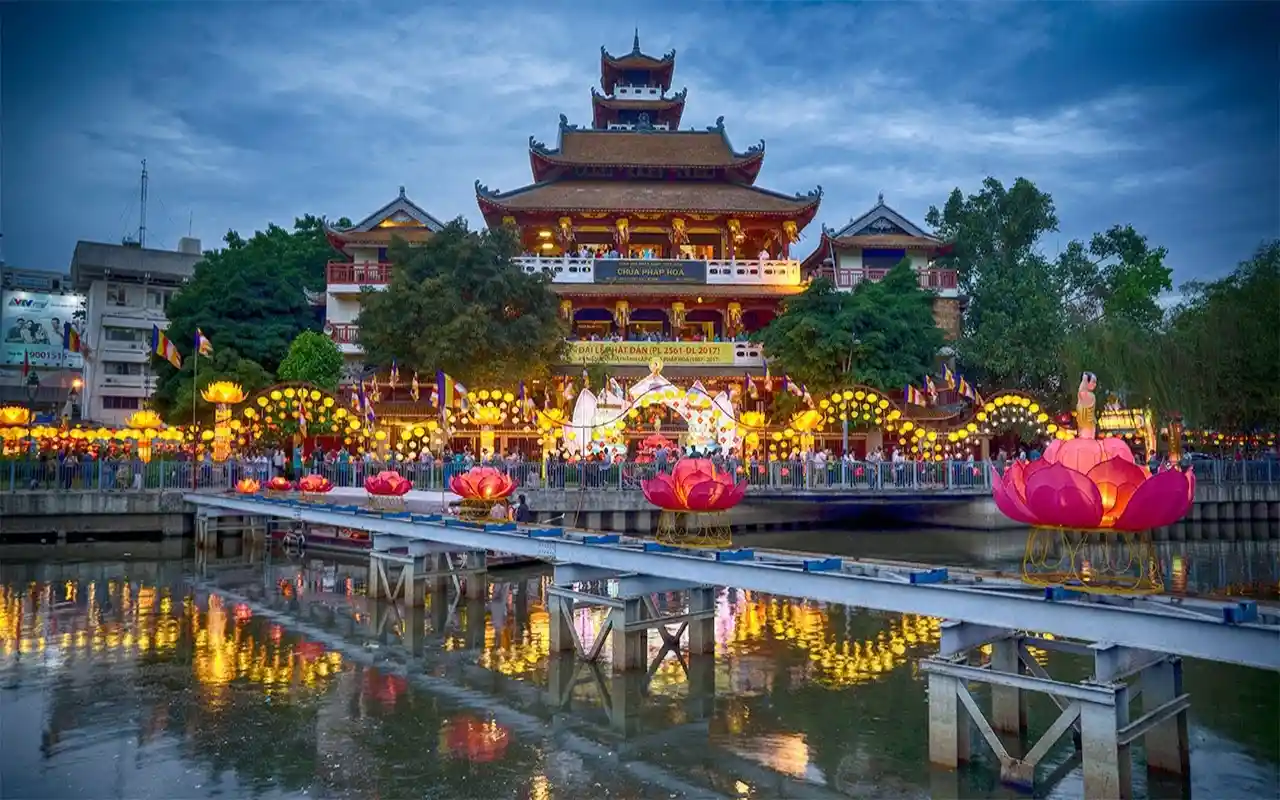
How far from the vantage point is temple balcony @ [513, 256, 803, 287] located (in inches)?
1599

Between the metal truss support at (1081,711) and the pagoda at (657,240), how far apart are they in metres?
28.9

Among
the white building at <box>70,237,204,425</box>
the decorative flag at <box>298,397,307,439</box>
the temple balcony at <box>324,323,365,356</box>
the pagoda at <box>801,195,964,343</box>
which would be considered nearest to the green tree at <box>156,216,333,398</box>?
the temple balcony at <box>324,323,365,356</box>

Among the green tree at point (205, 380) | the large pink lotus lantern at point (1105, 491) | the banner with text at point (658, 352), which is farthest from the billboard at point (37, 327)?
the large pink lotus lantern at point (1105, 491)

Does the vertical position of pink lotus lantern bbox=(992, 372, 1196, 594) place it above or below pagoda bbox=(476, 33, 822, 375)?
below

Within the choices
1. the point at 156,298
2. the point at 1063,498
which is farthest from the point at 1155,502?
the point at 156,298

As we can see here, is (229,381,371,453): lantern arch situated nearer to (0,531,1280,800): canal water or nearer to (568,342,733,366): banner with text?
(0,531,1280,800): canal water

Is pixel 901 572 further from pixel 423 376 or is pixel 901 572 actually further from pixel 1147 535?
pixel 423 376

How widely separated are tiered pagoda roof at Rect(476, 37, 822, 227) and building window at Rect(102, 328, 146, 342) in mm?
23988

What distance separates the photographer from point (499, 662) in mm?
15141

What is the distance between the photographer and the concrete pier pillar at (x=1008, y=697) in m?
10.4

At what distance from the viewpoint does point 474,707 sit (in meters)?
12.7

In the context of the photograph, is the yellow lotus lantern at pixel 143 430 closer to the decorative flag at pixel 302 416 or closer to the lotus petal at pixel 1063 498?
the decorative flag at pixel 302 416

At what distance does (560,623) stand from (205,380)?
2292cm

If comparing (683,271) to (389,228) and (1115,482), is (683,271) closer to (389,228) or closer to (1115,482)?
(389,228)
